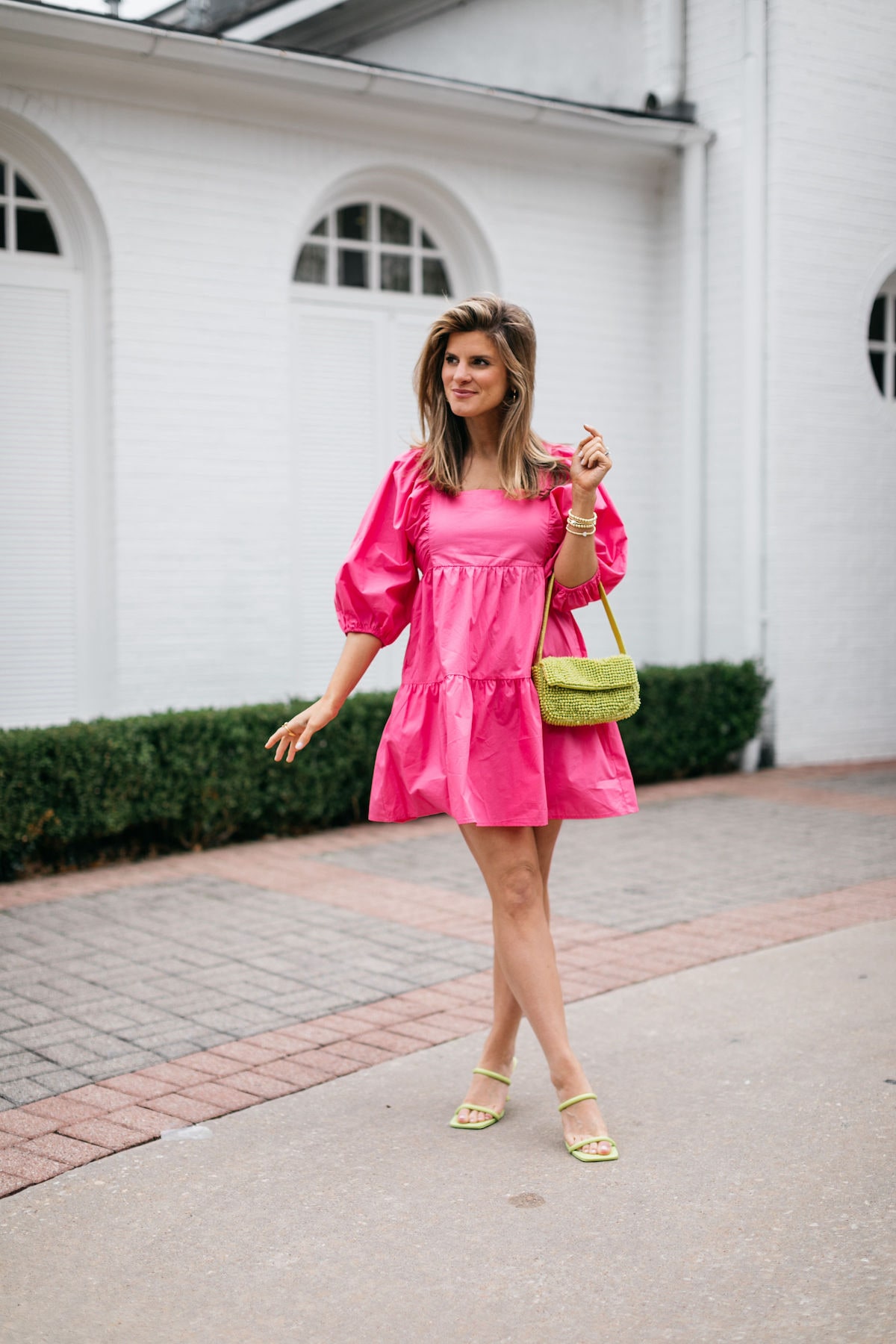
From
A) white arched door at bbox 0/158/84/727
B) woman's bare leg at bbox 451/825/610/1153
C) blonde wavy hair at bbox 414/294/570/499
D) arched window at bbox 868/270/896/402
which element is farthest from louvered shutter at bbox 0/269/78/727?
arched window at bbox 868/270/896/402

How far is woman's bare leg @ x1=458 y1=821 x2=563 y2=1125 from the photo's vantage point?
142 inches

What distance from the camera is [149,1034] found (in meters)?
4.31

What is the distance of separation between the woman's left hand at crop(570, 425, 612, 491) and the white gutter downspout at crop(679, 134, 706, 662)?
6.59 metres

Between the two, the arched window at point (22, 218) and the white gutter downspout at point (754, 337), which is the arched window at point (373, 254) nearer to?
the arched window at point (22, 218)

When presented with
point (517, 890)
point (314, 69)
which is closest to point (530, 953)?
point (517, 890)

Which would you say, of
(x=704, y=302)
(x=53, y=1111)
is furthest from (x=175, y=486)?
(x=53, y=1111)

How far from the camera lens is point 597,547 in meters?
3.61

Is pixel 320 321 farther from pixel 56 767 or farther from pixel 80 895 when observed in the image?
pixel 80 895

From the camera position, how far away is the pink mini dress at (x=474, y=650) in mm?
3389

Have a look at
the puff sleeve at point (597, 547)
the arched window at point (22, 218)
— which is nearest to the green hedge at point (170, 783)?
the arched window at point (22, 218)

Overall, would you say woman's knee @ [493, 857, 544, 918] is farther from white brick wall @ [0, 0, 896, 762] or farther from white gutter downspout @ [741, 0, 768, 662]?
white gutter downspout @ [741, 0, 768, 662]

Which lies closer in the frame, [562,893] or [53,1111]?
[53,1111]

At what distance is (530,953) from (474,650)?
2.48 ft

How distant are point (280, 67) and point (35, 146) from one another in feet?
4.60
